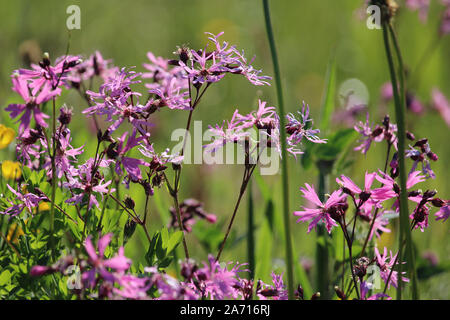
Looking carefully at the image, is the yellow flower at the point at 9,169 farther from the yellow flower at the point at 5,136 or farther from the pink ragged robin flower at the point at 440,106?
the pink ragged robin flower at the point at 440,106

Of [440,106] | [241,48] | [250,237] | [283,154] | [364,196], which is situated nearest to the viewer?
[283,154]

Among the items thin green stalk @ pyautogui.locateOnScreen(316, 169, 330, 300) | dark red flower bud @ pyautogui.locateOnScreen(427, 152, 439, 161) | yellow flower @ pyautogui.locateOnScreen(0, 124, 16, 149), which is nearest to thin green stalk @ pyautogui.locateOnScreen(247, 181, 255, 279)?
thin green stalk @ pyautogui.locateOnScreen(316, 169, 330, 300)

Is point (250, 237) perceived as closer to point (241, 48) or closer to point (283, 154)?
point (283, 154)

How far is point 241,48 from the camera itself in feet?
14.2

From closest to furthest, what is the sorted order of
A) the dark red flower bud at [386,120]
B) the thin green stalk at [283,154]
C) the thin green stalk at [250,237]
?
the thin green stalk at [283,154] < the dark red flower bud at [386,120] < the thin green stalk at [250,237]

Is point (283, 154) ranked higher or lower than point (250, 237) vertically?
higher

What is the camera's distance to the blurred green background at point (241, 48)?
278 cm

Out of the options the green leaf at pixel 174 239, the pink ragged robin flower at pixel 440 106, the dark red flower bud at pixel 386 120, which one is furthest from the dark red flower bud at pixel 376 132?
the pink ragged robin flower at pixel 440 106

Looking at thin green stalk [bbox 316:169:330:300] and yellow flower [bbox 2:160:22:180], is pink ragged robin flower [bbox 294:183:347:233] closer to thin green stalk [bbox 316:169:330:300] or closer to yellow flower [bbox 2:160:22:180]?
thin green stalk [bbox 316:169:330:300]

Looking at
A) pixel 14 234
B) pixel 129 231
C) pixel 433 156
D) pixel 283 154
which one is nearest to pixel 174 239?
pixel 129 231

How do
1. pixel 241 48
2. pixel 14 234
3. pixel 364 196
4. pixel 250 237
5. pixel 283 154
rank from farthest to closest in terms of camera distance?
1. pixel 241 48
2. pixel 250 237
3. pixel 14 234
4. pixel 364 196
5. pixel 283 154

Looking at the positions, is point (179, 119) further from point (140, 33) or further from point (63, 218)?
point (63, 218)

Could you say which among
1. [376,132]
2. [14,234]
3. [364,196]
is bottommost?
[14,234]

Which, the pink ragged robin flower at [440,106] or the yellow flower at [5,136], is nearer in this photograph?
the yellow flower at [5,136]
